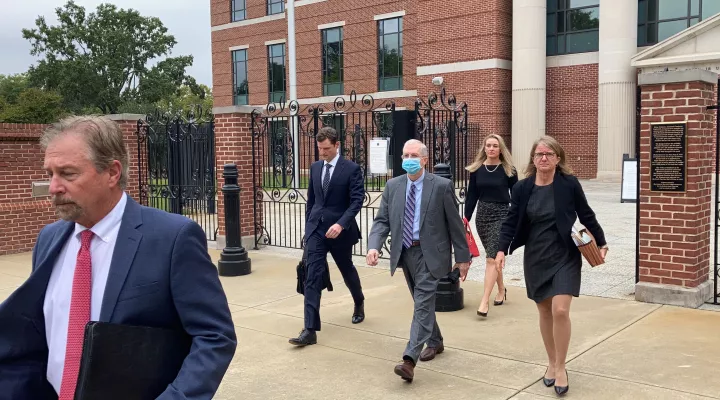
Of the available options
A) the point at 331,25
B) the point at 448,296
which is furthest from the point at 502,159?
the point at 331,25

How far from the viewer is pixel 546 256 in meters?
4.60

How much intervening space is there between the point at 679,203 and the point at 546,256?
9.69 ft

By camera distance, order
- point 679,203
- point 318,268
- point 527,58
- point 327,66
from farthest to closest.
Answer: point 327,66
point 527,58
point 679,203
point 318,268

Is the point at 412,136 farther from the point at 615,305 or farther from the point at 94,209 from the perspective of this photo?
the point at 94,209

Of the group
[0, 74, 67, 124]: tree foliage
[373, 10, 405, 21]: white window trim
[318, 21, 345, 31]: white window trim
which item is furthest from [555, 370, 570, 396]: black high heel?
[0, 74, 67, 124]: tree foliage

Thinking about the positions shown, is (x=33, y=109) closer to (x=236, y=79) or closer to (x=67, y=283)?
(x=236, y=79)

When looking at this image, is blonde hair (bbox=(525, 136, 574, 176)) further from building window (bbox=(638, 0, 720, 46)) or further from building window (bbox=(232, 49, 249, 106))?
building window (bbox=(232, 49, 249, 106))

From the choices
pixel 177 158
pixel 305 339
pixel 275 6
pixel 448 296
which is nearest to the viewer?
pixel 305 339

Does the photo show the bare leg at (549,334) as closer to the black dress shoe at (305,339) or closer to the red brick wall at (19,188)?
the black dress shoe at (305,339)

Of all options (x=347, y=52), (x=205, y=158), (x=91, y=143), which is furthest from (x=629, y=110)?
(x=91, y=143)

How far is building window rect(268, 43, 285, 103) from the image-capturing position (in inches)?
1480

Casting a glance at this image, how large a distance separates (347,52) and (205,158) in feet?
73.9

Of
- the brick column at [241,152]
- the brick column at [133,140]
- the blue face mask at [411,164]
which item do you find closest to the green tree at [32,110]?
the brick column at [133,140]

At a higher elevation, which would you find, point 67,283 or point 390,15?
point 390,15
